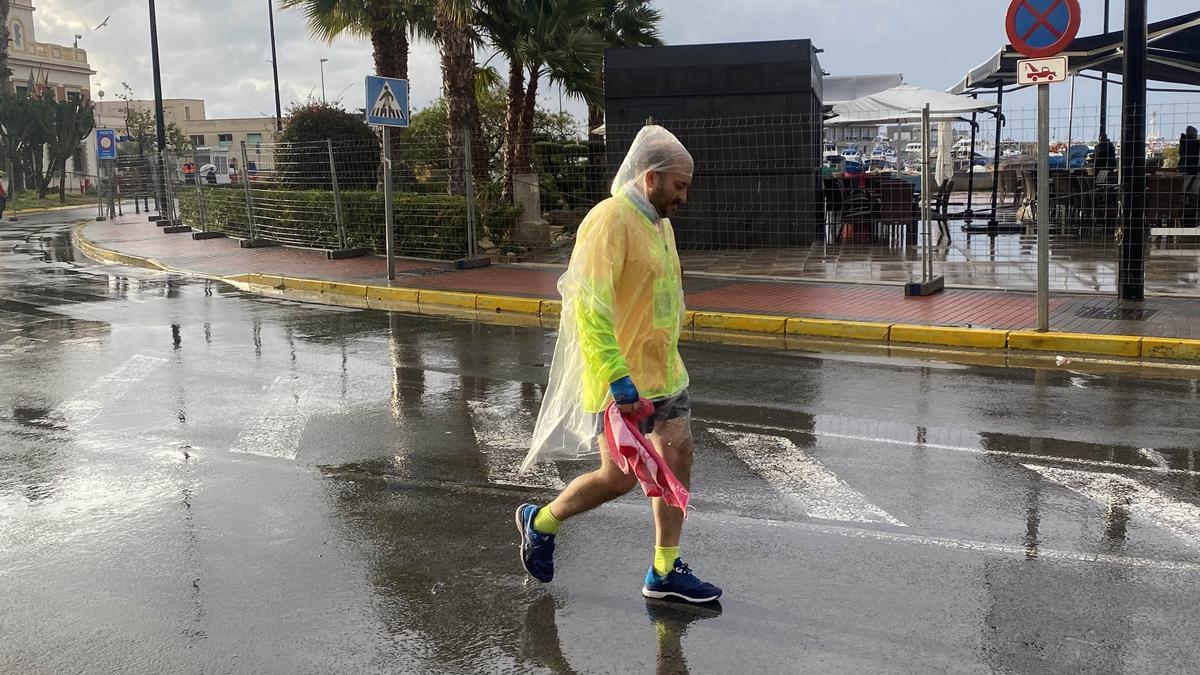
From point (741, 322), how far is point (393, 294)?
506 centimetres

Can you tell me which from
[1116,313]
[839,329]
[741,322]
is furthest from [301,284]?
[1116,313]

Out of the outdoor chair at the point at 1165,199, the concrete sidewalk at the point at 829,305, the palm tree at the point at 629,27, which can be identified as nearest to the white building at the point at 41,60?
the palm tree at the point at 629,27

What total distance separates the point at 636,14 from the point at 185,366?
22.1m

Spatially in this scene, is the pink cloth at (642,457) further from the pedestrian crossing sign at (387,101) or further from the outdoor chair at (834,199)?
the outdoor chair at (834,199)

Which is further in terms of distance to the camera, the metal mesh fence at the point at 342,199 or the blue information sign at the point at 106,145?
the blue information sign at the point at 106,145

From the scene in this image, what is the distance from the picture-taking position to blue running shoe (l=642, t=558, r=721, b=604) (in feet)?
13.7

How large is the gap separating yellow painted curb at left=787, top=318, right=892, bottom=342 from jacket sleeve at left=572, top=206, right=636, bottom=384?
6.68m

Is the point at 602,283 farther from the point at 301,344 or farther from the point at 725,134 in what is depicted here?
the point at 725,134

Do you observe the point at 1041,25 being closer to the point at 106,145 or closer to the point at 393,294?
the point at 393,294

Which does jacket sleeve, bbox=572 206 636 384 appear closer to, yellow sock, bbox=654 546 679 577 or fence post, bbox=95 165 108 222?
yellow sock, bbox=654 546 679 577

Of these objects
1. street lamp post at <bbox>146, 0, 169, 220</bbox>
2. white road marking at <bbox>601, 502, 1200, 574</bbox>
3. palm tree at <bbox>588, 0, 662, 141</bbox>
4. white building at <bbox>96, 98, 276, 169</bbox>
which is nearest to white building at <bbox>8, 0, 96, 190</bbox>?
white building at <bbox>96, 98, 276, 169</bbox>

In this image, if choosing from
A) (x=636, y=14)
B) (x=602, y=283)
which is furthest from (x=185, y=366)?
(x=636, y=14)

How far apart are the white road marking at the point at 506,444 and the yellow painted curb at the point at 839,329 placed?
13.0 ft

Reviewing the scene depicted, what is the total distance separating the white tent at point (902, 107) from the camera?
1844 centimetres
